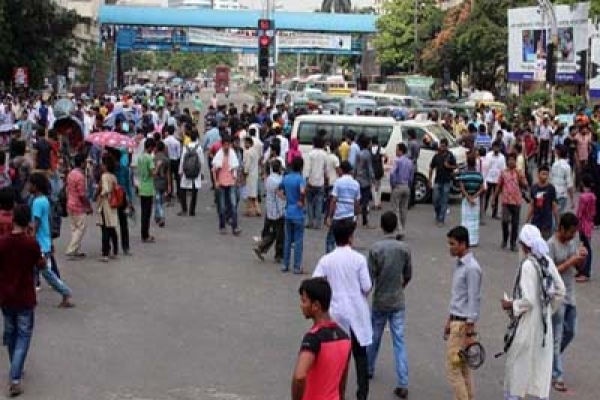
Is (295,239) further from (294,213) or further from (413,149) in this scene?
(413,149)

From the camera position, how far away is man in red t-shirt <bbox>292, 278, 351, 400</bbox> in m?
5.87

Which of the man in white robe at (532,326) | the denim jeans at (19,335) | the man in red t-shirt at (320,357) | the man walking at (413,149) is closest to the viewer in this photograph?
the man in red t-shirt at (320,357)

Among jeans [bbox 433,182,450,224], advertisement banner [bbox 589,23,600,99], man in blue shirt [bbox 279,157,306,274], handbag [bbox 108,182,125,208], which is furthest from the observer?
advertisement banner [bbox 589,23,600,99]

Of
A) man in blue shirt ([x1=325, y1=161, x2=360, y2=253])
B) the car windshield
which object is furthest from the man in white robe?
the car windshield

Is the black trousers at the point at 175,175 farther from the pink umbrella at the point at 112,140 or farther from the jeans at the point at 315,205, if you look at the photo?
the jeans at the point at 315,205

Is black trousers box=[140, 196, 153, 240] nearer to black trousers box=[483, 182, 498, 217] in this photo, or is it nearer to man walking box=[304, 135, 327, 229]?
man walking box=[304, 135, 327, 229]

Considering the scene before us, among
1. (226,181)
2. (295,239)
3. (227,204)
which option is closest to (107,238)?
(295,239)

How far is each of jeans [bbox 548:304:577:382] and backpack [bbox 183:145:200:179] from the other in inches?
450

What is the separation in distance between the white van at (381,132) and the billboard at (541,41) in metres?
16.8

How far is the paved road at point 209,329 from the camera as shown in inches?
386

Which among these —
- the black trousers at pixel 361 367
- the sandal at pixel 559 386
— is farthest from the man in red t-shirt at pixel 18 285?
the sandal at pixel 559 386

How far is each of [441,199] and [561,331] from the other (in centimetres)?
1104

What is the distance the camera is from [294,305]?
1323 centimetres

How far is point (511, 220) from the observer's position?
1797 centimetres
